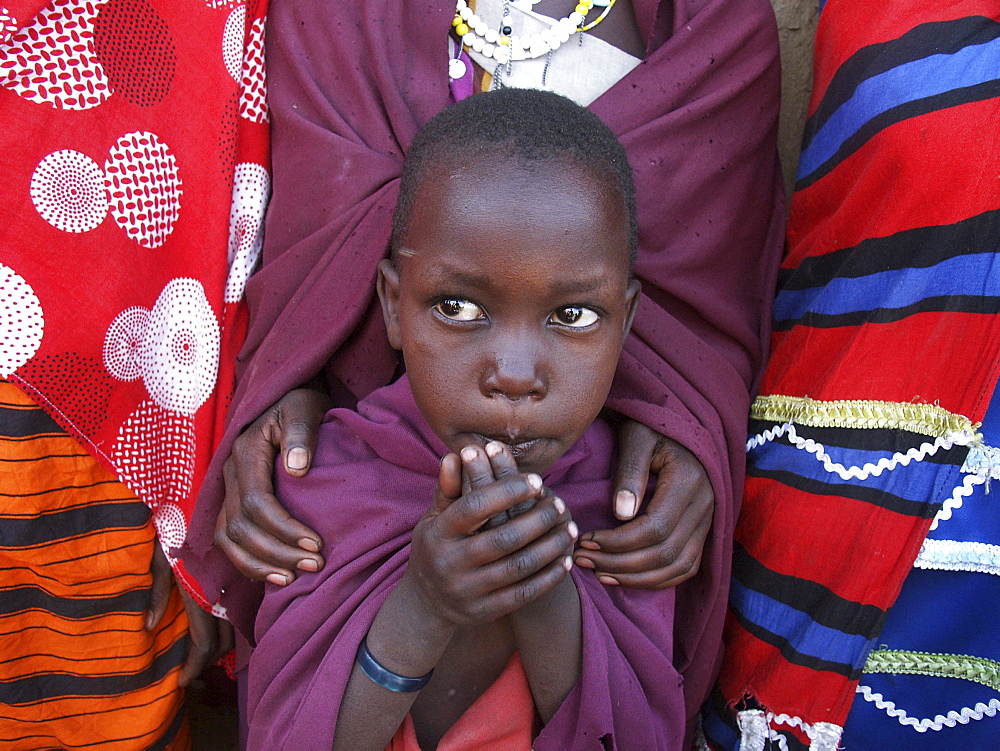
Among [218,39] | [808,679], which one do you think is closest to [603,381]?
[808,679]

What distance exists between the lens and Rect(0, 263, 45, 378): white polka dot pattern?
45.4 inches

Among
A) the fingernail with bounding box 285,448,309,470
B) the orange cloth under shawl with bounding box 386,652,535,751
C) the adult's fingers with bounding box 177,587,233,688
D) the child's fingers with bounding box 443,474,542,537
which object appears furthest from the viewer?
the adult's fingers with bounding box 177,587,233,688

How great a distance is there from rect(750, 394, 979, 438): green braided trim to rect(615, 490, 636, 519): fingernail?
32 cm

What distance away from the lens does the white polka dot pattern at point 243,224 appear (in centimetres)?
139

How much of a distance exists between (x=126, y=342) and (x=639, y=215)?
0.87m

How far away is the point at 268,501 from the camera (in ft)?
3.67

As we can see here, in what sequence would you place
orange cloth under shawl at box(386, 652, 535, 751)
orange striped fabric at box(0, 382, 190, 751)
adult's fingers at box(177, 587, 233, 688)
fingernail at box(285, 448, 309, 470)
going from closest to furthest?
1. orange cloth under shawl at box(386, 652, 535, 751)
2. fingernail at box(285, 448, 309, 470)
3. orange striped fabric at box(0, 382, 190, 751)
4. adult's fingers at box(177, 587, 233, 688)

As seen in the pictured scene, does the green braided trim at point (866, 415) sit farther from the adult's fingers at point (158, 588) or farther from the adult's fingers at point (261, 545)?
the adult's fingers at point (158, 588)

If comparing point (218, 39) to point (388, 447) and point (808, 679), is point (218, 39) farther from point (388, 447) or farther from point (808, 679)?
point (808, 679)

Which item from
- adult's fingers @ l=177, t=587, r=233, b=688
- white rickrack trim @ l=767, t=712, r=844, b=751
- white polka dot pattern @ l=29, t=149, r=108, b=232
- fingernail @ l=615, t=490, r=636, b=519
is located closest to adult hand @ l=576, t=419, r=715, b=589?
fingernail @ l=615, t=490, r=636, b=519

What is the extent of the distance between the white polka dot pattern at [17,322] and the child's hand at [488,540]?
28.1 inches

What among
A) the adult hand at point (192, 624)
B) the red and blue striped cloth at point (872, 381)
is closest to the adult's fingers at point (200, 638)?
the adult hand at point (192, 624)

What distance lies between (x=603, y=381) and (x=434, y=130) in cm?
40

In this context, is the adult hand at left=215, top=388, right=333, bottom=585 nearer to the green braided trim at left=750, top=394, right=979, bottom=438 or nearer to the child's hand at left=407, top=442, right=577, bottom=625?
the child's hand at left=407, top=442, right=577, bottom=625
